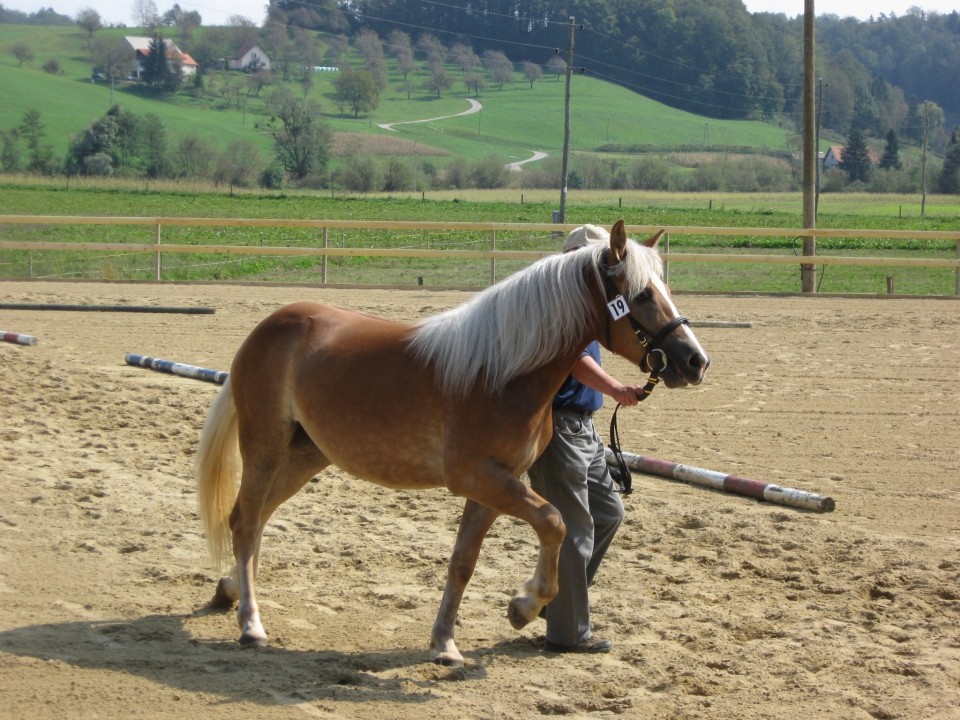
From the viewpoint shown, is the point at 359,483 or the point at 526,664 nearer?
the point at 526,664

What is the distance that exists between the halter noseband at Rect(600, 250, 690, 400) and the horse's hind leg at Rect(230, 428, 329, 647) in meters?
1.75

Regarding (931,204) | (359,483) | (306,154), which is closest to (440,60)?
(306,154)

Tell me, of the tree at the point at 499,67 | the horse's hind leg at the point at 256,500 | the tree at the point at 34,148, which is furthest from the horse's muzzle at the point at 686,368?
the tree at the point at 499,67

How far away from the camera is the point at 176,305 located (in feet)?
53.4

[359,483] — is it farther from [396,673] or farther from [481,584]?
[396,673]

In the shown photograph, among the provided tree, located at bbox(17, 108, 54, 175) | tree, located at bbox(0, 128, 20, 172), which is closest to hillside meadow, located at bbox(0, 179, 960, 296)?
tree, located at bbox(17, 108, 54, 175)

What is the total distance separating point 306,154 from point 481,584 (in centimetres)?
6759

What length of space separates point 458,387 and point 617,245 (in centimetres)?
88

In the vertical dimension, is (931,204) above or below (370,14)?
below

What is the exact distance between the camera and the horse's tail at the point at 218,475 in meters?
5.32

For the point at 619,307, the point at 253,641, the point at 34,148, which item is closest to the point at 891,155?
the point at 34,148

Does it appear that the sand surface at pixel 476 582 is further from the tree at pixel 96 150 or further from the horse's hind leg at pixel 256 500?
the tree at pixel 96 150

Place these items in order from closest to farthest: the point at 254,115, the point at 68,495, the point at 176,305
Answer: the point at 68,495 → the point at 176,305 → the point at 254,115

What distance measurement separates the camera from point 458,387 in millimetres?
4383
